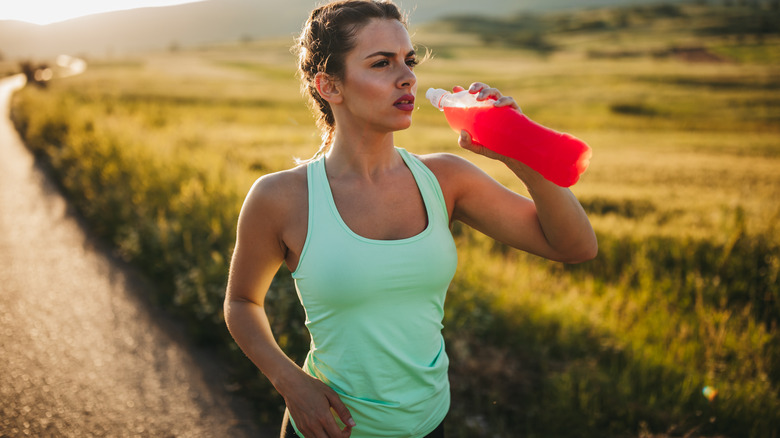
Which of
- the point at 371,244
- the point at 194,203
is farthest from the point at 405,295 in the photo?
the point at 194,203

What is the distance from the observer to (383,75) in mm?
1688

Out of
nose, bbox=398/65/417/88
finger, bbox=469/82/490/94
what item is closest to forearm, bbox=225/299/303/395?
nose, bbox=398/65/417/88

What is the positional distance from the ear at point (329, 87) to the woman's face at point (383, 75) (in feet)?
0.29

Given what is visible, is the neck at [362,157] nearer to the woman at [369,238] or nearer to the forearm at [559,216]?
the woman at [369,238]

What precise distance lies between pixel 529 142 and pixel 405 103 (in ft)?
1.37

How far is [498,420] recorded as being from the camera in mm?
3172

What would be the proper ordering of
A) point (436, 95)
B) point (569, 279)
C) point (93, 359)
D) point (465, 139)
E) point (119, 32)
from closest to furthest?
point (465, 139) → point (436, 95) → point (93, 359) → point (569, 279) → point (119, 32)

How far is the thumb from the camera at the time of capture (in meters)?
1.58

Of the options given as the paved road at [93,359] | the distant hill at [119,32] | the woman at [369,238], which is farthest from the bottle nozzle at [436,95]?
the distant hill at [119,32]

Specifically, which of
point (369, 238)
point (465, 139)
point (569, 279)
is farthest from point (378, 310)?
point (569, 279)

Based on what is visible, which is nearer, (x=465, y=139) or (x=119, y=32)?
(x=465, y=139)

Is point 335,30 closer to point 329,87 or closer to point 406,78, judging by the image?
point 329,87

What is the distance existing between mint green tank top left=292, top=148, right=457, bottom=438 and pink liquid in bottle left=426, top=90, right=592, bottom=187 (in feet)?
0.84

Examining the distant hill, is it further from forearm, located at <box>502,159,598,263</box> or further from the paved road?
forearm, located at <box>502,159,598,263</box>
